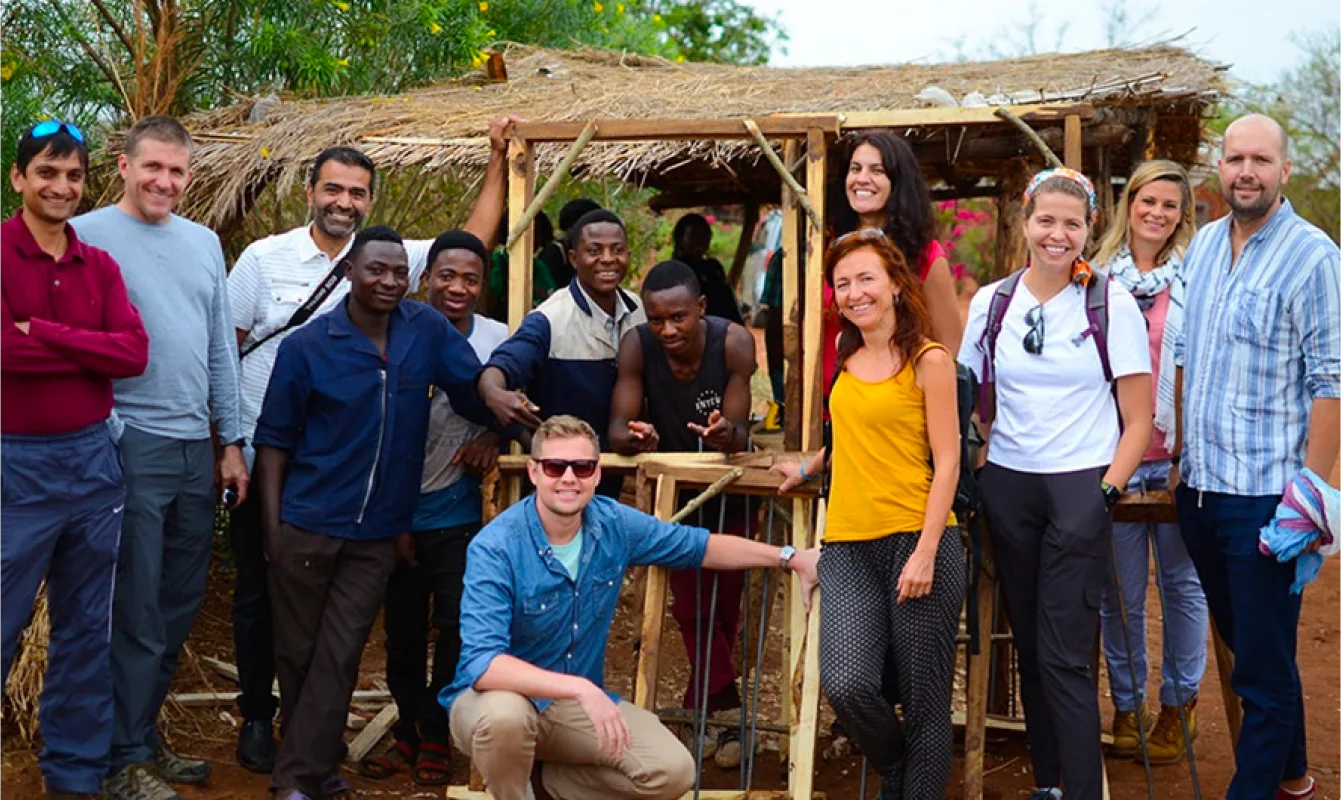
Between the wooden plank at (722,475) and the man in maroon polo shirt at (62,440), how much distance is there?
1635 mm

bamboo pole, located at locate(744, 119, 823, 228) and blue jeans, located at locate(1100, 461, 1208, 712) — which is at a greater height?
bamboo pole, located at locate(744, 119, 823, 228)

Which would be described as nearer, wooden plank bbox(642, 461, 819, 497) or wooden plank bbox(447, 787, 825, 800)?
wooden plank bbox(447, 787, 825, 800)

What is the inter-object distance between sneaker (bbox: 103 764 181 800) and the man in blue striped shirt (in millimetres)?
3298

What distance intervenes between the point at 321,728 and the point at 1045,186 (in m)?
2.80

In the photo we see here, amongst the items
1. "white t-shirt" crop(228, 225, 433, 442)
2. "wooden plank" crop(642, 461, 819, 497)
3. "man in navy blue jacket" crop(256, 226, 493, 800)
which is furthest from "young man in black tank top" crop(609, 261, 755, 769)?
"white t-shirt" crop(228, 225, 433, 442)

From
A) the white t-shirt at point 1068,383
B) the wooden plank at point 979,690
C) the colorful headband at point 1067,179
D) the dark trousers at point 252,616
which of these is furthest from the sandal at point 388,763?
the colorful headband at point 1067,179

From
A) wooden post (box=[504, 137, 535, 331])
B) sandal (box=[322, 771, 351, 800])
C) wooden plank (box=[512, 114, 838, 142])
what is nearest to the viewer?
sandal (box=[322, 771, 351, 800])

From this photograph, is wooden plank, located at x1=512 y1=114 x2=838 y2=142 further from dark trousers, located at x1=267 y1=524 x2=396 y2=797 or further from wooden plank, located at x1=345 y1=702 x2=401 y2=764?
wooden plank, located at x1=345 y1=702 x2=401 y2=764

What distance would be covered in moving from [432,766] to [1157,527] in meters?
2.69

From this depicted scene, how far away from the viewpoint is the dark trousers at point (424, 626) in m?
5.18

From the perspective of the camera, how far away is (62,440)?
4.35 meters

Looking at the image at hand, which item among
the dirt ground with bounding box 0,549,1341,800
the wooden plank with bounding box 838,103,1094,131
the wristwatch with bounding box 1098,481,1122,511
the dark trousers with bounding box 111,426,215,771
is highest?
the wooden plank with bounding box 838,103,1094,131

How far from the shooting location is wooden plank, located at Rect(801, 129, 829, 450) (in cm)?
506

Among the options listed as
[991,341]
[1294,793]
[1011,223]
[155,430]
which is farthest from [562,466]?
[1011,223]
